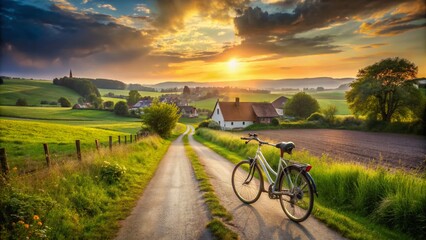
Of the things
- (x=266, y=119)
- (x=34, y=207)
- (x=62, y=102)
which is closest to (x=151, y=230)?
(x=34, y=207)

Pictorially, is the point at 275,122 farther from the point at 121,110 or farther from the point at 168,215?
the point at 121,110

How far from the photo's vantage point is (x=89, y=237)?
4617 millimetres

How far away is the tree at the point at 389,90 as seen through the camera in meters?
36.4

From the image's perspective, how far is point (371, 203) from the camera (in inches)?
236

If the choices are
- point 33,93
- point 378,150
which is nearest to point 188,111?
point 33,93

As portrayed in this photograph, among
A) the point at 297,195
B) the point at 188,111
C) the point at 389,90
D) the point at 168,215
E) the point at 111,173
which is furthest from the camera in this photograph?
the point at 188,111

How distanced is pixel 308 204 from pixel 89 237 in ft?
15.6

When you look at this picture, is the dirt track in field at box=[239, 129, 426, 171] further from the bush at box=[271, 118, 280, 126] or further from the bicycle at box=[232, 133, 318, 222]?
the bush at box=[271, 118, 280, 126]

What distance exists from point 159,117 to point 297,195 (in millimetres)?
30051

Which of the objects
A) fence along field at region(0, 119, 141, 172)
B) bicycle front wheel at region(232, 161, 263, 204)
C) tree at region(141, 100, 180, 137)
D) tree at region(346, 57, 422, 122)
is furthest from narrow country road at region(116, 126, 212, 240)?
tree at region(346, 57, 422, 122)

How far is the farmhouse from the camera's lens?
58744 millimetres

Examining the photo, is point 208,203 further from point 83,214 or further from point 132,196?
point 83,214

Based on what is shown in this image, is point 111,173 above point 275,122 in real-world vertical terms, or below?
Answer: above

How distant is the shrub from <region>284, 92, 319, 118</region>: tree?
6514 centimetres
